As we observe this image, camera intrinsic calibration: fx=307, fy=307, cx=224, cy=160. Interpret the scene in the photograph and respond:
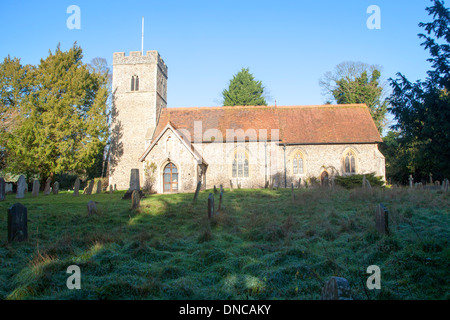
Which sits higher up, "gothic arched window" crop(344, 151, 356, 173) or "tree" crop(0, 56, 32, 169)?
"tree" crop(0, 56, 32, 169)

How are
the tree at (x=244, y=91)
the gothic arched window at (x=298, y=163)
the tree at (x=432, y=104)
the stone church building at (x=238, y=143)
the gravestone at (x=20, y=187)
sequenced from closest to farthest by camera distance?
the tree at (x=432, y=104), the gravestone at (x=20, y=187), the stone church building at (x=238, y=143), the gothic arched window at (x=298, y=163), the tree at (x=244, y=91)

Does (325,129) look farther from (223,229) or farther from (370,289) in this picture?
(370,289)

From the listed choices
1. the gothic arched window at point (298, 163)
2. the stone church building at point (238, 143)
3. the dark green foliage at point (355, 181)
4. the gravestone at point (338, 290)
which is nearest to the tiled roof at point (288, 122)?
the stone church building at point (238, 143)

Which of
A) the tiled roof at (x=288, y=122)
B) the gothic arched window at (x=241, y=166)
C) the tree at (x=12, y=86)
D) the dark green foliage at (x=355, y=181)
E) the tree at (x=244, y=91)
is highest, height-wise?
the tree at (x=244, y=91)

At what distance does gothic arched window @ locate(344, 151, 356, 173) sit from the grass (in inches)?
591

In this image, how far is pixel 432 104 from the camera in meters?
5.97

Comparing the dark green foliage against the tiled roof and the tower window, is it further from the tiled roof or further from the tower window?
the tower window

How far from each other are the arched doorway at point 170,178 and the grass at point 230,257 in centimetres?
1267

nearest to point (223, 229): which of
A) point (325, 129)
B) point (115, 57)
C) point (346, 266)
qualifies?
point (346, 266)

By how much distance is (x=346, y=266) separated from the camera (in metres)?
4.89

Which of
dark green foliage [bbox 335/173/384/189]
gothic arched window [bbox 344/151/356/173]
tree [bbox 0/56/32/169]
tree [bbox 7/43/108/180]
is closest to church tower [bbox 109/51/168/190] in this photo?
tree [bbox 7/43/108/180]

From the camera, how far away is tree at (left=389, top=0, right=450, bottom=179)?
5.86 metres

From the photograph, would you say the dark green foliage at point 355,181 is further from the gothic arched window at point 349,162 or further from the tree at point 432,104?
the tree at point 432,104

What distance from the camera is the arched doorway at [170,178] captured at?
72.0ft
